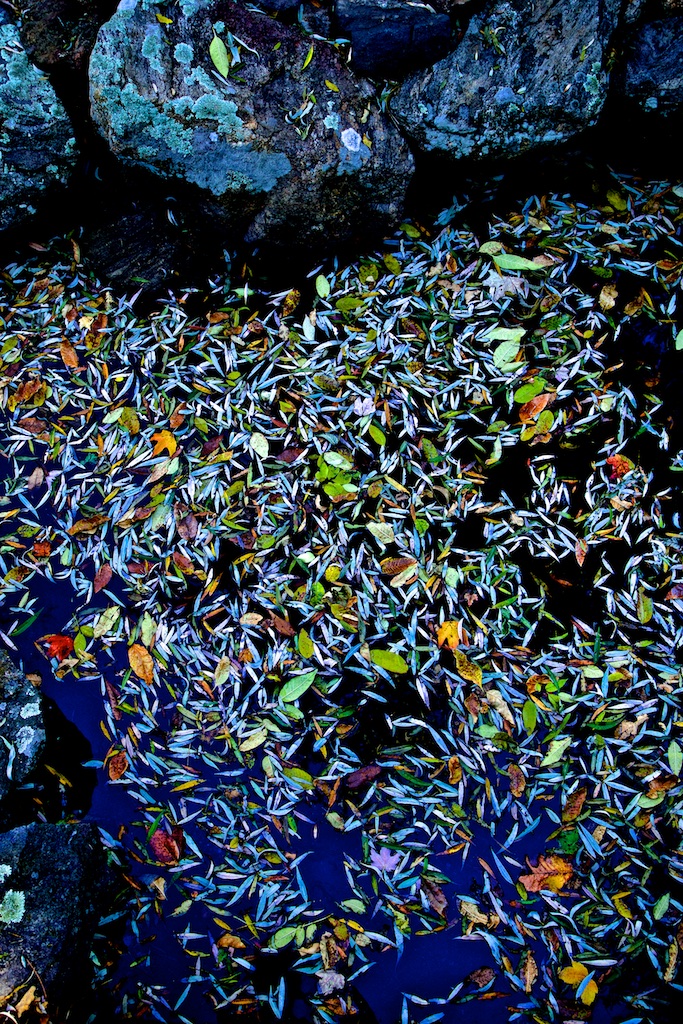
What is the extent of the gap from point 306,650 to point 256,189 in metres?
2.73

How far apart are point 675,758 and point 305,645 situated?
195 cm

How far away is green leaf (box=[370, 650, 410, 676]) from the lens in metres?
3.35

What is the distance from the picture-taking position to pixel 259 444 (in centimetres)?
382

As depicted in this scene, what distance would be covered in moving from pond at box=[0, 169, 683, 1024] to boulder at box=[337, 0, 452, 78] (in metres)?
0.96

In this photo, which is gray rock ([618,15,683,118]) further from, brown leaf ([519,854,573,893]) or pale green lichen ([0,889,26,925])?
pale green lichen ([0,889,26,925])

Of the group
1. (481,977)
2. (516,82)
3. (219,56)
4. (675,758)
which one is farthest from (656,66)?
(481,977)

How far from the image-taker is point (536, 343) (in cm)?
402

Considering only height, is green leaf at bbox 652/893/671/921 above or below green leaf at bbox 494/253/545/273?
below

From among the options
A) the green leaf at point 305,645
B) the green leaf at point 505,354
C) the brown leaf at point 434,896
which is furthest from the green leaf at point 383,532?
the brown leaf at point 434,896

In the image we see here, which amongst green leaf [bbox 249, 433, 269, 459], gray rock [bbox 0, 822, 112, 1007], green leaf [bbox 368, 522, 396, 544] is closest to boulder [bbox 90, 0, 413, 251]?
green leaf [bbox 249, 433, 269, 459]

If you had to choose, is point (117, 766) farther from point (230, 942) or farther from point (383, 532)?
point (383, 532)

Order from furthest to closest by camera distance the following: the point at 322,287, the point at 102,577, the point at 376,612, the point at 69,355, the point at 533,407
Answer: the point at 322,287 → the point at 69,355 → the point at 533,407 → the point at 102,577 → the point at 376,612

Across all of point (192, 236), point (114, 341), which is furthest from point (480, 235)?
point (114, 341)

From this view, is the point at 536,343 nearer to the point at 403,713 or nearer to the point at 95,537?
the point at 403,713
